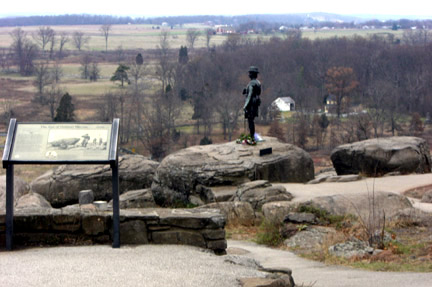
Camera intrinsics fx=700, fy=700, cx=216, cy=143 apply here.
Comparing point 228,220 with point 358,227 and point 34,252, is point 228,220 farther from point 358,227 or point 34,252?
point 34,252

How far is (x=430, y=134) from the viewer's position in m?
65.1

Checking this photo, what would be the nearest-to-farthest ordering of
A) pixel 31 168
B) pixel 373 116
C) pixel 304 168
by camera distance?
pixel 304 168
pixel 31 168
pixel 373 116

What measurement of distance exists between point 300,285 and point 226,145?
1088 centimetres

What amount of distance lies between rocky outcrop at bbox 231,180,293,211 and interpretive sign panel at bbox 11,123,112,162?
22.0ft

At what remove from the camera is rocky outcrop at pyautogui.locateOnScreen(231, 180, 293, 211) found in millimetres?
15391

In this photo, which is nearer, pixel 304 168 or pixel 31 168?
pixel 304 168

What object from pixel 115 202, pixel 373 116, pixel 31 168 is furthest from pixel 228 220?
pixel 373 116

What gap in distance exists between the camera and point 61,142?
29.6 feet

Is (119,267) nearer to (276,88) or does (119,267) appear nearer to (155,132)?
(155,132)

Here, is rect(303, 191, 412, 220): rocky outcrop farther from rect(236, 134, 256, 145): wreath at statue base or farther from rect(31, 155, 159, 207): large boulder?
rect(31, 155, 159, 207): large boulder

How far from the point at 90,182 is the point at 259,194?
6057mm

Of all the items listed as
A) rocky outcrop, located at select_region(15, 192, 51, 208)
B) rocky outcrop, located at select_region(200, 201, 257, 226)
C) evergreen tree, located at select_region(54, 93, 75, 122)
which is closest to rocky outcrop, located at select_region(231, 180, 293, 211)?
rocky outcrop, located at select_region(200, 201, 257, 226)

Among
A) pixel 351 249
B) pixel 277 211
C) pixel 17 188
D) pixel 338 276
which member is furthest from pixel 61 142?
pixel 17 188

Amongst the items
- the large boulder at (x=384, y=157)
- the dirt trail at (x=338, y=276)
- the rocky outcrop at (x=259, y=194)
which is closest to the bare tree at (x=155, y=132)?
the large boulder at (x=384, y=157)
